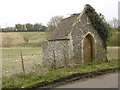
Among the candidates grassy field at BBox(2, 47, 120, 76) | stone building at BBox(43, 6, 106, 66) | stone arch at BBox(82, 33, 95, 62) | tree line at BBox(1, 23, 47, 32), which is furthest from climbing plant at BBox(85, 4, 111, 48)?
tree line at BBox(1, 23, 47, 32)

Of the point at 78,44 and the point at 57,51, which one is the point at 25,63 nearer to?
the point at 57,51

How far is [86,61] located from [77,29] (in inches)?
128

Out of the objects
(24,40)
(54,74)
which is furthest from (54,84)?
(24,40)

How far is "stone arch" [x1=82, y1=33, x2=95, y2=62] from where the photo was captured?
1612 centimetres

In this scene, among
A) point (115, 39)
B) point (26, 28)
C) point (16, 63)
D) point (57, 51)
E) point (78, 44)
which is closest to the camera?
point (78, 44)

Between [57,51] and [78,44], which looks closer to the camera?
[78,44]

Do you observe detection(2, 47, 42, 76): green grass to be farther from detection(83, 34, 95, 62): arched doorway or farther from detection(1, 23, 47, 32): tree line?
detection(1, 23, 47, 32): tree line

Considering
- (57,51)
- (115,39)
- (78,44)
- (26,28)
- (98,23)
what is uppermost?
(26,28)

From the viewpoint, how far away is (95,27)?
16.5 meters

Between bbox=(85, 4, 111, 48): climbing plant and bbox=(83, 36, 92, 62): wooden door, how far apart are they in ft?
4.50

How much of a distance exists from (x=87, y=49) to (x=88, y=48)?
0.57ft

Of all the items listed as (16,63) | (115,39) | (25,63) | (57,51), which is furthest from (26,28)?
(57,51)

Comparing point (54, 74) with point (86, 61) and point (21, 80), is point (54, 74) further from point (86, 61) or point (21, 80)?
point (86, 61)

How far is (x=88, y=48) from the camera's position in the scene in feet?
54.2
